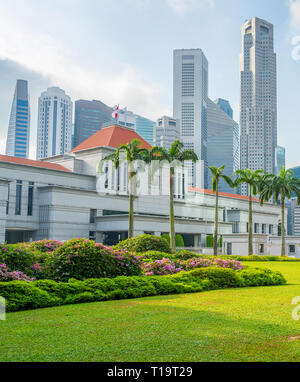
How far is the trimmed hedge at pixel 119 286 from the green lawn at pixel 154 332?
1.84ft

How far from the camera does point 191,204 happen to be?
2515 inches

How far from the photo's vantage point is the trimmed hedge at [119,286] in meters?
11.0

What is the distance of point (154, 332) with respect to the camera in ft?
25.6

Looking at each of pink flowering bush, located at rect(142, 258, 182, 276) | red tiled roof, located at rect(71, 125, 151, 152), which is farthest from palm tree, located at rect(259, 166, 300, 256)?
pink flowering bush, located at rect(142, 258, 182, 276)

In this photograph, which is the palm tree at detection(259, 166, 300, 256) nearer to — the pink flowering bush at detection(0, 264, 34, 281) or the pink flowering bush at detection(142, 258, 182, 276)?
the pink flowering bush at detection(142, 258, 182, 276)

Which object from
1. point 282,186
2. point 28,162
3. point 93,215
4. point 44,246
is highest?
point 28,162

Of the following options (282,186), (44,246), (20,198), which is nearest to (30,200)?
(20,198)

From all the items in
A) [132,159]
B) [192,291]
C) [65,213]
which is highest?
[132,159]

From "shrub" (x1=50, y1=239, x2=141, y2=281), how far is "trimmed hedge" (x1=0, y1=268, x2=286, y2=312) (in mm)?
949

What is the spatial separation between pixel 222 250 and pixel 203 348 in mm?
49215

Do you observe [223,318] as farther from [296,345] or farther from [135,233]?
[135,233]

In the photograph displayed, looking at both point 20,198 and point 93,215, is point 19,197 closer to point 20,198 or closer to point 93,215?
point 20,198

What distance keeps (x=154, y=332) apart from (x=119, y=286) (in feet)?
18.3
